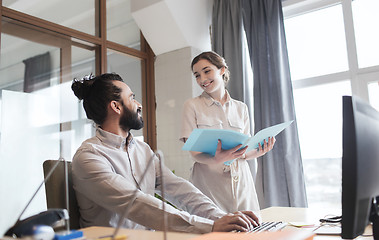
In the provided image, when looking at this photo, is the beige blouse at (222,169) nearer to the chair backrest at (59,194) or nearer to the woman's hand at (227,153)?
the woman's hand at (227,153)

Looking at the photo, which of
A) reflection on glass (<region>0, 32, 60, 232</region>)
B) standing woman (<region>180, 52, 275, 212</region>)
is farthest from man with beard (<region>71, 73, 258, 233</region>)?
reflection on glass (<region>0, 32, 60, 232</region>)

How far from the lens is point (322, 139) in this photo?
3.14 metres

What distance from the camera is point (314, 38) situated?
3305 mm

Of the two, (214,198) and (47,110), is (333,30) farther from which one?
(47,110)

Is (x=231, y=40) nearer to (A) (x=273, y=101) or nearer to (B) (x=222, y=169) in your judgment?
(A) (x=273, y=101)

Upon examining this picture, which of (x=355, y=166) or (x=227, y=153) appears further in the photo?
(x=227, y=153)

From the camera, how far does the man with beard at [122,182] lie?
1.03 m

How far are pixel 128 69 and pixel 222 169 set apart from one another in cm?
196

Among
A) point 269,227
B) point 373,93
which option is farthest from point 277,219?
point 373,93

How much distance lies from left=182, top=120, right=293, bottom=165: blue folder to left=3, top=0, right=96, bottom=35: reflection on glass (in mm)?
1999

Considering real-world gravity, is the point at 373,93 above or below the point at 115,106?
above

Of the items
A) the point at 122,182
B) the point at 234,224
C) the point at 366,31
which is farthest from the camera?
the point at 366,31

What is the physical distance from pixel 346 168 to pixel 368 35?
2.76 meters

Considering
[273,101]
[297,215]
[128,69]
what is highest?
[128,69]
